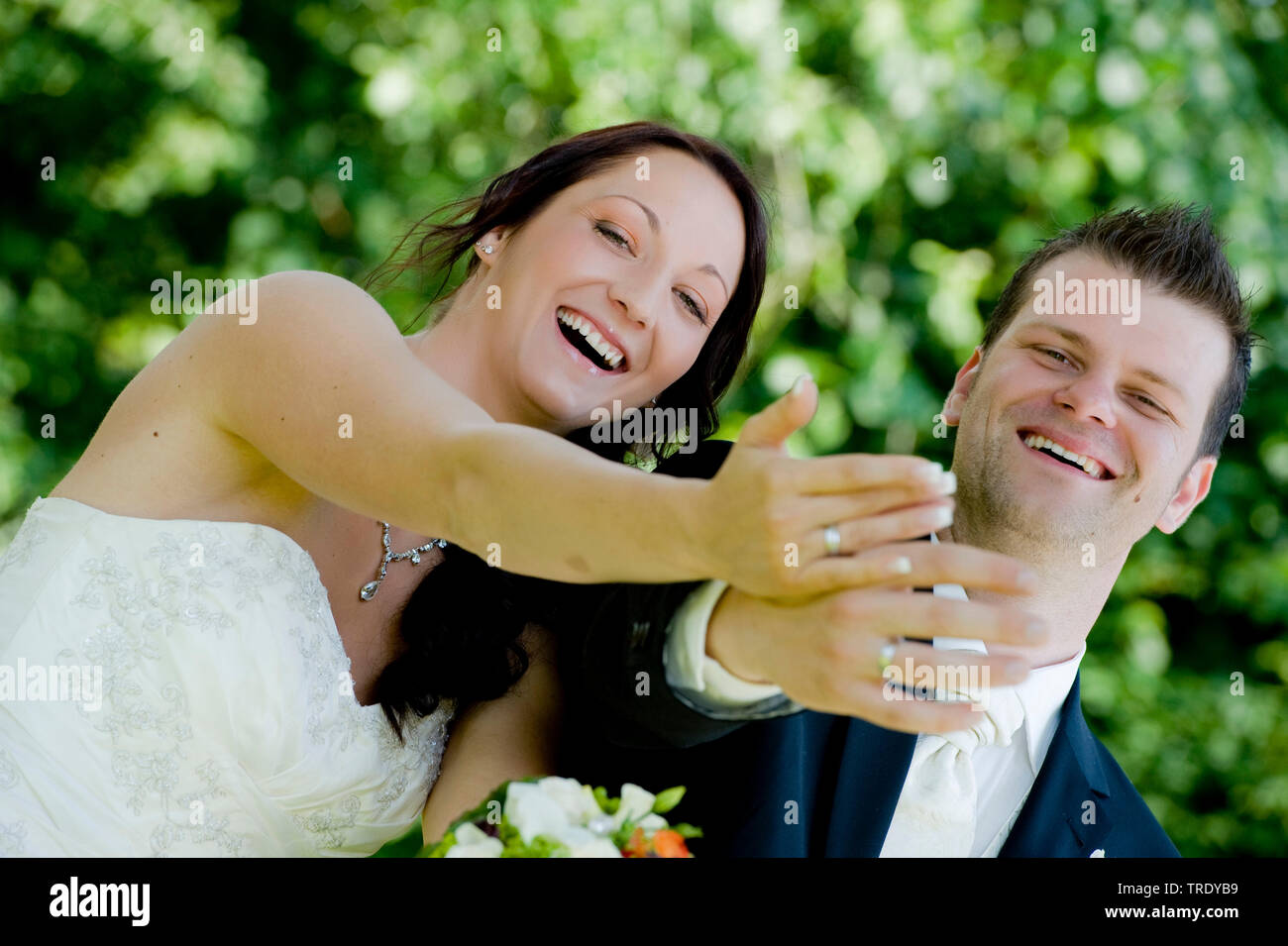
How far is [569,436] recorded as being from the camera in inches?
87.8

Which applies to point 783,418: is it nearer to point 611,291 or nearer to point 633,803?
point 633,803

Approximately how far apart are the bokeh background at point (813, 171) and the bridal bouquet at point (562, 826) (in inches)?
98.9

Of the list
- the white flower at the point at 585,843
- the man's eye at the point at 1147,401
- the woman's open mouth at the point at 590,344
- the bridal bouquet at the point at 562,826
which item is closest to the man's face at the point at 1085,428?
the man's eye at the point at 1147,401

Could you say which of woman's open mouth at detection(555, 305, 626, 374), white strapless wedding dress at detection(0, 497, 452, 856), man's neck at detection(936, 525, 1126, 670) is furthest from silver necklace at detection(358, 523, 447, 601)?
man's neck at detection(936, 525, 1126, 670)

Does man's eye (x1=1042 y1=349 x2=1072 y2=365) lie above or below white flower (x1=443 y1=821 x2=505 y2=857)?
above

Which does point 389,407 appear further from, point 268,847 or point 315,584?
point 268,847

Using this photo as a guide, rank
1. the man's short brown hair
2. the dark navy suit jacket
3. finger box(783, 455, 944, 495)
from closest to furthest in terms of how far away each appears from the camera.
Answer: finger box(783, 455, 944, 495) → the dark navy suit jacket → the man's short brown hair

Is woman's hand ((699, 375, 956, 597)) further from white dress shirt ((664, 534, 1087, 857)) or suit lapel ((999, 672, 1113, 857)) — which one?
suit lapel ((999, 672, 1113, 857))

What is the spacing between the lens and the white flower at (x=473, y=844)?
126 centimetres

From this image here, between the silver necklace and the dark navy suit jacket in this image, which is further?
the silver necklace

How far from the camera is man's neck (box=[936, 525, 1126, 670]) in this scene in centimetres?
228

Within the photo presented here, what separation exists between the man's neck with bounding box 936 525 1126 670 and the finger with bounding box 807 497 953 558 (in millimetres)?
1175

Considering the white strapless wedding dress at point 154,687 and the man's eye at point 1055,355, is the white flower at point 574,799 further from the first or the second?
the man's eye at point 1055,355
